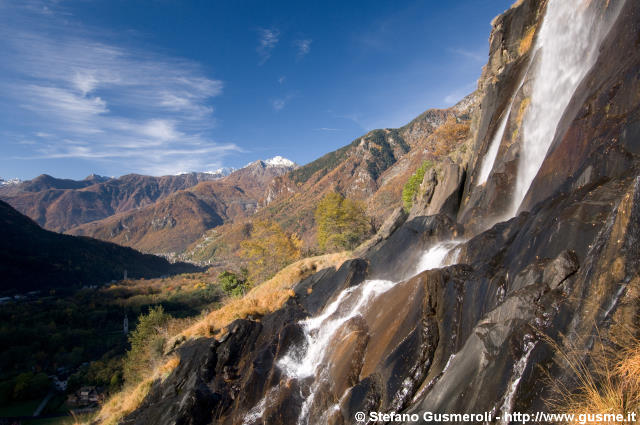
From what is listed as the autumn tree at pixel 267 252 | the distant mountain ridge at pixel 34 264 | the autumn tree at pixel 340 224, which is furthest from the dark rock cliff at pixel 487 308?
the distant mountain ridge at pixel 34 264

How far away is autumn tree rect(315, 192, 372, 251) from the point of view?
45.8 m

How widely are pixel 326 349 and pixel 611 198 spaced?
11.7 m

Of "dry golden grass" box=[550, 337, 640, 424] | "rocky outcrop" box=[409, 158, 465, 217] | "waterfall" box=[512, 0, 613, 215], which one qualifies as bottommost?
"dry golden grass" box=[550, 337, 640, 424]

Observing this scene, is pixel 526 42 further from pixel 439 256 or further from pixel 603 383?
pixel 603 383

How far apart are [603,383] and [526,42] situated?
80.0 feet

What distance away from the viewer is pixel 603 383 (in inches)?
173

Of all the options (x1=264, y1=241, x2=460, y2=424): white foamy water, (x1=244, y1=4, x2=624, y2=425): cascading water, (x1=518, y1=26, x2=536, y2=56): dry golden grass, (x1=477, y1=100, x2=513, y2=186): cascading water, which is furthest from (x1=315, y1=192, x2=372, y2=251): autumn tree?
(x1=518, y1=26, x2=536, y2=56): dry golden grass

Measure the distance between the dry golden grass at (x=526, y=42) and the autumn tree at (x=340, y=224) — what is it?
29.8 metres

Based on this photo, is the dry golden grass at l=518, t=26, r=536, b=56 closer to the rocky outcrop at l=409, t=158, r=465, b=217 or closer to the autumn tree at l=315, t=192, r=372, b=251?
the rocky outcrop at l=409, t=158, r=465, b=217

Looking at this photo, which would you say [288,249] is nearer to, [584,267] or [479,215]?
[479,215]

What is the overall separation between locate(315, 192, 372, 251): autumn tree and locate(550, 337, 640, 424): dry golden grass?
133ft

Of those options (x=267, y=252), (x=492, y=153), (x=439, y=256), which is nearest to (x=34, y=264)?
(x=267, y=252)

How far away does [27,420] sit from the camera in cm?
4909

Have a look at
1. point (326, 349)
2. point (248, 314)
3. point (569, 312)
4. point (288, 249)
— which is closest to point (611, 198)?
point (569, 312)
